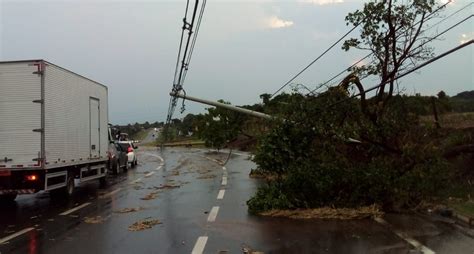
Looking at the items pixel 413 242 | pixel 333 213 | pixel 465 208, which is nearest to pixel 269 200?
pixel 333 213

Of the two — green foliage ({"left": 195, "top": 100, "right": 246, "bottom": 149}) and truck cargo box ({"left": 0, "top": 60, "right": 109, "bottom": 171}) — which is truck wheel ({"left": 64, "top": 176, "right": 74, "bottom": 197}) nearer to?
truck cargo box ({"left": 0, "top": 60, "right": 109, "bottom": 171})

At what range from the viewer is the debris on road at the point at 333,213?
10.9m

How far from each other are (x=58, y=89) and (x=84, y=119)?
8.25 ft

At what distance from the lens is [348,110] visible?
1298 cm

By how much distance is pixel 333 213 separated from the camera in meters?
11.0

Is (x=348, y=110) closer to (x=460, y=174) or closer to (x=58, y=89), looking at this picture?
(x=460, y=174)

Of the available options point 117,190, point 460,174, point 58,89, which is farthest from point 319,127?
point 117,190

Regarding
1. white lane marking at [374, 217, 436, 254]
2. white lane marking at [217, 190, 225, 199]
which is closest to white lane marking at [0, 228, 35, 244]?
white lane marking at [217, 190, 225, 199]

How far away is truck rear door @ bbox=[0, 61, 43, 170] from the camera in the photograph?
13414mm

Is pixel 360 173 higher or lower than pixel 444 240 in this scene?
higher

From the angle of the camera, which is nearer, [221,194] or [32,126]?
[32,126]

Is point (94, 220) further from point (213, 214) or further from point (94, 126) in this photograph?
point (94, 126)

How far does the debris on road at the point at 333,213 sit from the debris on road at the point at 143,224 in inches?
97.7

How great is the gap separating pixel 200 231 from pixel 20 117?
658 cm
